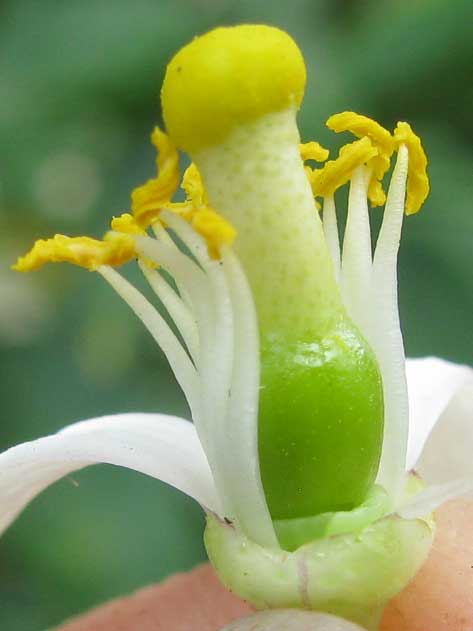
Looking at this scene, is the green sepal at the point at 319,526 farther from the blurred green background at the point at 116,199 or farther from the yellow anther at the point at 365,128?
the blurred green background at the point at 116,199

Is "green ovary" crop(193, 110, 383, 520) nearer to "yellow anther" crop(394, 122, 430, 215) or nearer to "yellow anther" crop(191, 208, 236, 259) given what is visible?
"yellow anther" crop(191, 208, 236, 259)

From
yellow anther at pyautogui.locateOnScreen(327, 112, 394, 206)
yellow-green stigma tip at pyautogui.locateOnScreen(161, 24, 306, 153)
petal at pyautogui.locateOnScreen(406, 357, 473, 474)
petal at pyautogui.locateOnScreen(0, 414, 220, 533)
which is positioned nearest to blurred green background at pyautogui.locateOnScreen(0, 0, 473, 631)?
petal at pyautogui.locateOnScreen(406, 357, 473, 474)

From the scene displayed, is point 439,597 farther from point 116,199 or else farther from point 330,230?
point 116,199

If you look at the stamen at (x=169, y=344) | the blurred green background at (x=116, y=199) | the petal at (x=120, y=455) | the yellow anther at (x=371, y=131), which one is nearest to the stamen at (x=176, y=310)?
the stamen at (x=169, y=344)

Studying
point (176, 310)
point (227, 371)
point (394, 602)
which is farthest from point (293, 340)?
point (394, 602)

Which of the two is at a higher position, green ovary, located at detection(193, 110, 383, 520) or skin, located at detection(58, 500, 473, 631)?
green ovary, located at detection(193, 110, 383, 520)

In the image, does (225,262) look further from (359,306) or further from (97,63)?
(97,63)
